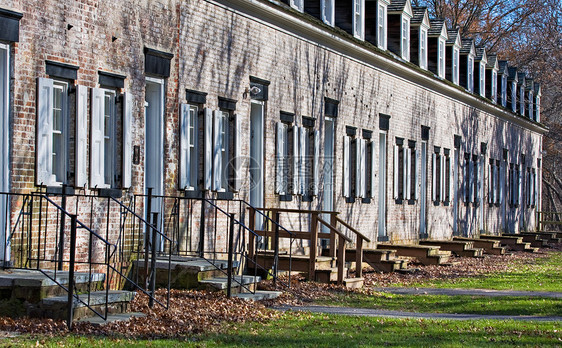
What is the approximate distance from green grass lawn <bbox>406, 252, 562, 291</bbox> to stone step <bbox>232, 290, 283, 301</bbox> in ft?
19.5

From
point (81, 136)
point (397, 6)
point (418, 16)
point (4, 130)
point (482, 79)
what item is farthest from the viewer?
point (482, 79)

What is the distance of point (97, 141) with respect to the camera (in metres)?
14.5

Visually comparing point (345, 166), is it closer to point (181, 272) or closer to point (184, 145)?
point (184, 145)

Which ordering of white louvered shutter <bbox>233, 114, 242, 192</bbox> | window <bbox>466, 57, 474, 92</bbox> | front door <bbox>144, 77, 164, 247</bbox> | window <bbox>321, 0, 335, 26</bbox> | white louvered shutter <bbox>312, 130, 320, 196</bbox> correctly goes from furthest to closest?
window <bbox>466, 57, 474, 92</bbox> → window <bbox>321, 0, 335, 26</bbox> → white louvered shutter <bbox>312, 130, 320, 196</bbox> → white louvered shutter <bbox>233, 114, 242, 192</bbox> → front door <bbox>144, 77, 164, 247</bbox>

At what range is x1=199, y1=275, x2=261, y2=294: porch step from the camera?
1506cm

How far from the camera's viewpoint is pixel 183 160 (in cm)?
1686

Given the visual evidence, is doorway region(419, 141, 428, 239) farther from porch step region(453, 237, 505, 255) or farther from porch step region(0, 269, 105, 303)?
porch step region(0, 269, 105, 303)

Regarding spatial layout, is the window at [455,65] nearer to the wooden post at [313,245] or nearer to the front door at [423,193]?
the front door at [423,193]

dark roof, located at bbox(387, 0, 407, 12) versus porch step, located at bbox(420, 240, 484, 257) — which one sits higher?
dark roof, located at bbox(387, 0, 407, 12)

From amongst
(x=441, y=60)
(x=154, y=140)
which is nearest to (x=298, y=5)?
(x=154, y=140)

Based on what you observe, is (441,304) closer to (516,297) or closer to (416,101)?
(516,297)

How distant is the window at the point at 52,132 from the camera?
13.1 metres

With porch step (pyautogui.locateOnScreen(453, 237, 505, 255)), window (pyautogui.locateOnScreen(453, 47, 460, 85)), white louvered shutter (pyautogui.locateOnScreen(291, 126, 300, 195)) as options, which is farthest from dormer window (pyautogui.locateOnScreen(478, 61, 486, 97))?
white louvered shutter (pyautogui.locateOnScreen(291, 126, 300, 195))

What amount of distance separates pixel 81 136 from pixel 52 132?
0.57 metres
